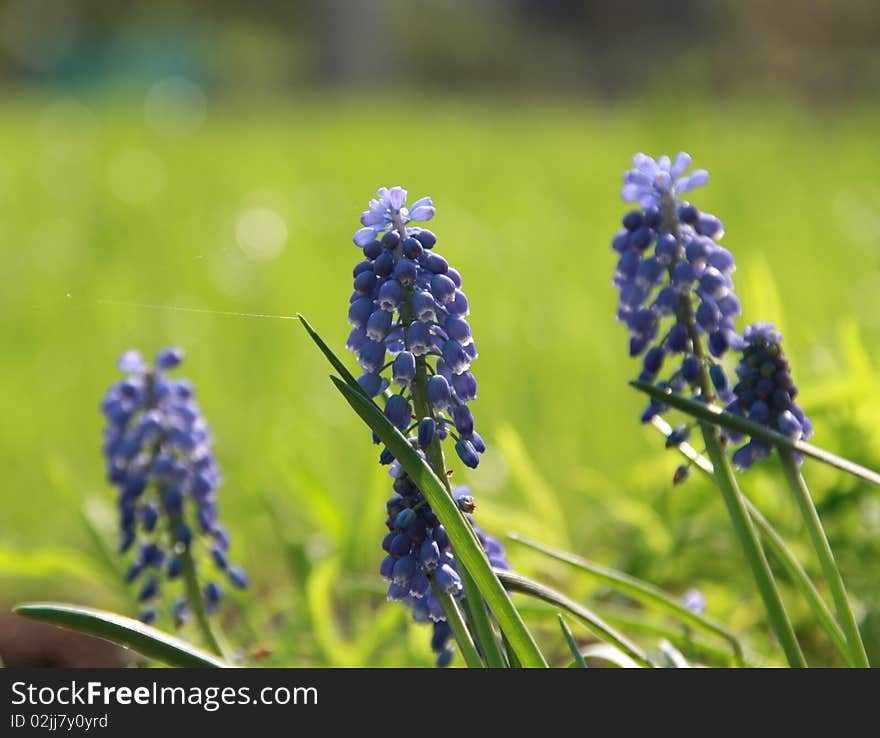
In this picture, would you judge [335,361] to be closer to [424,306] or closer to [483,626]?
[424,306]

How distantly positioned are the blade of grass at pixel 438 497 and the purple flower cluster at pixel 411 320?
5 cm

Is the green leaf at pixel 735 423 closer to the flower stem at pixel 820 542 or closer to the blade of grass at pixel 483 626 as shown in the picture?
the flower stem at pixel 820 542

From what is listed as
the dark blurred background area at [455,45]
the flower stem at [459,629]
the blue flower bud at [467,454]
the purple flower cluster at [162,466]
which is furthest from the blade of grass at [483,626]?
the dark blurred background area at [455,45]

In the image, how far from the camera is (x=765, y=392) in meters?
1.67

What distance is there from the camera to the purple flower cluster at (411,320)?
1491 millimetres

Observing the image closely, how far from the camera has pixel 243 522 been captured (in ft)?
13.4

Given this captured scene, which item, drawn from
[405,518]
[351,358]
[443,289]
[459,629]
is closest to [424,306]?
[443,289]

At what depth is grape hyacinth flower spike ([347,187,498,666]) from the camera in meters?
1.50

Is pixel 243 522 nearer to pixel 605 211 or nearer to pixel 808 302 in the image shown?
pixel 808 302

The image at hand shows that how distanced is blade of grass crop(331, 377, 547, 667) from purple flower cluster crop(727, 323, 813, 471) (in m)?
0.42

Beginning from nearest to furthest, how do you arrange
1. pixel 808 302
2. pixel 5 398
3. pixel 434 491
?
pixel 434 491 → pixel 5 398 → pixel 808 302

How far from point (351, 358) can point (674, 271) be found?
10.3 feet
